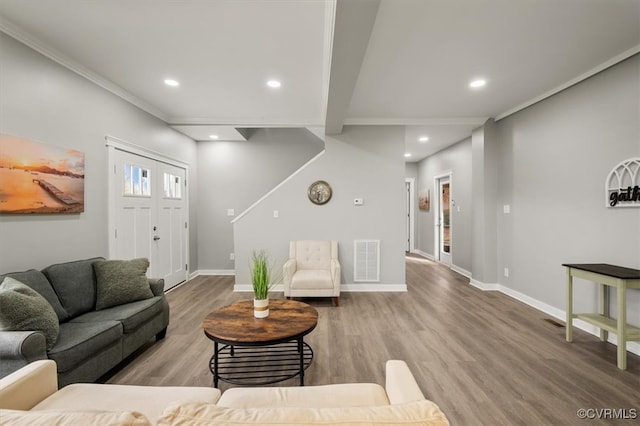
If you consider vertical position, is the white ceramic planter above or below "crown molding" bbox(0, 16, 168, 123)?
below

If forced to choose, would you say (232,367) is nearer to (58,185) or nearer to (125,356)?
(125,356)

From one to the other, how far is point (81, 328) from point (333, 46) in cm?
279

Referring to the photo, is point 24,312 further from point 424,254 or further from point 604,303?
point 424,254

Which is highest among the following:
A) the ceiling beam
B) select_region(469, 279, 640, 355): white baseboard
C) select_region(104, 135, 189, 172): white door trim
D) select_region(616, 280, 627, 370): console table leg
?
the ceiling beam

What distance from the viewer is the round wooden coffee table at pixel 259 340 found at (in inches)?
71.8

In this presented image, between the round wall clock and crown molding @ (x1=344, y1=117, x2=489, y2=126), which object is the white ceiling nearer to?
crown molding @ (x1=344, y1=117, x2=489, y2=126)

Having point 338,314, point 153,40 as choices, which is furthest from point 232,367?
point 153,40

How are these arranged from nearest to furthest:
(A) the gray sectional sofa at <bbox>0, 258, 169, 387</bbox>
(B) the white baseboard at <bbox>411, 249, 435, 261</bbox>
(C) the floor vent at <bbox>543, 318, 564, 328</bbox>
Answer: (A) the gray sectional sofa at <bbox>0, 258, 169, 387</bbox>, (C) the floor vent at <bbox>543, 318, 564, 328</bbox>, (B) the white baseboard at <bbox>411, 249, 435, 261</bbox>

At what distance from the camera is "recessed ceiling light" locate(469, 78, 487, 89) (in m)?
3.04

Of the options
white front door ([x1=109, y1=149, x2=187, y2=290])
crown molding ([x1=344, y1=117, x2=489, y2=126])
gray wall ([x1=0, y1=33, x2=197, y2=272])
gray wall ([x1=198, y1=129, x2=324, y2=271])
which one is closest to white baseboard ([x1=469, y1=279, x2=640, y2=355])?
crown molding ([x1=344, y1=117, x2=489, y2=126])

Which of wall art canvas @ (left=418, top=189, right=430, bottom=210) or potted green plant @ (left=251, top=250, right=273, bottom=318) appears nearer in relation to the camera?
potted green plant @ (left=251, top=250, right=273, bottom=318)

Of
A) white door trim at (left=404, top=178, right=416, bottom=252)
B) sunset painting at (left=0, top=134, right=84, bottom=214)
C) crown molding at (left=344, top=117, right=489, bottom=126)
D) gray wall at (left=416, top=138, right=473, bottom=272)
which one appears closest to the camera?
sunset painting at (left=0, top=134, right=84, bottom=214)

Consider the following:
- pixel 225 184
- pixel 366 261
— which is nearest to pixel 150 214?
pixel 225 184

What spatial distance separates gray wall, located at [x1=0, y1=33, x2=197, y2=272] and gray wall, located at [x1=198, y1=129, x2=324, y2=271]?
1902mm
